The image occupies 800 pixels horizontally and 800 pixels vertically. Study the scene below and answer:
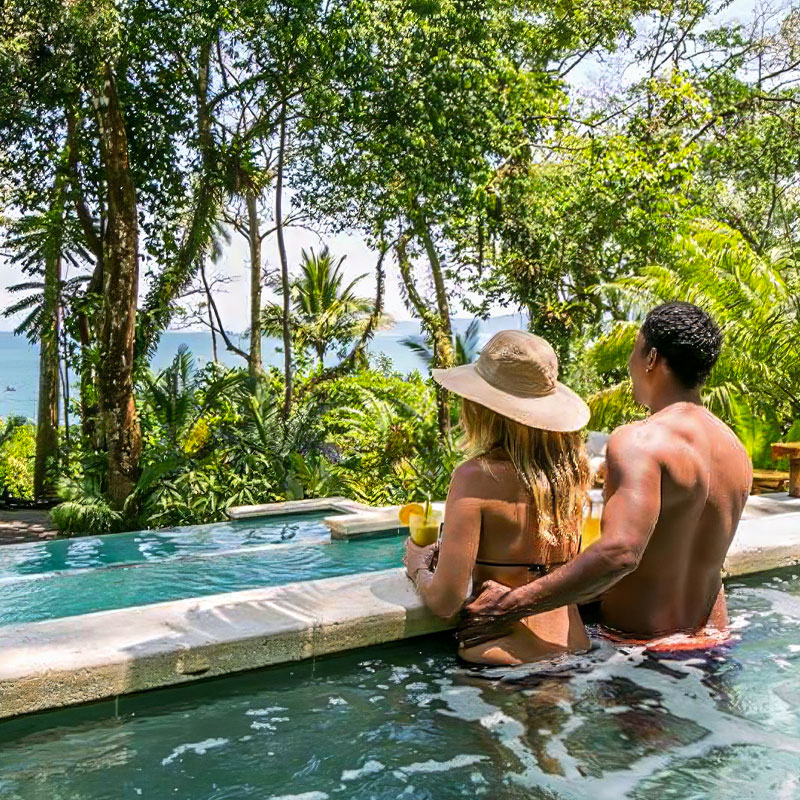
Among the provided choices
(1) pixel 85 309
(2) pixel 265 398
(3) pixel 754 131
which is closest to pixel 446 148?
(2) pixel 265 398

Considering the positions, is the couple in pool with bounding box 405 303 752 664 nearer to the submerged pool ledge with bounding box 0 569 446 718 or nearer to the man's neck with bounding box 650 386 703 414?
the man's neck with bounding box 650 386 703 414

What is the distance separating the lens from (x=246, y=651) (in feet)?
11.0

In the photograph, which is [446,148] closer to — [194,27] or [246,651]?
[194,27]

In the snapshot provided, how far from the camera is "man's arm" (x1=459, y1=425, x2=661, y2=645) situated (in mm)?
3004

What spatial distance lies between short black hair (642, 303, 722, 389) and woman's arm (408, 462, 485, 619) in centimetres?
82

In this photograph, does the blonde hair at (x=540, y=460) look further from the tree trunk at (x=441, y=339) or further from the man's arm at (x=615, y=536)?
the tree trunk at (x=441, y=339)

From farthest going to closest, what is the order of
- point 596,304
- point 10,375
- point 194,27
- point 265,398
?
point 10,375 → point 596,304 → point 265,398 → point 194,27

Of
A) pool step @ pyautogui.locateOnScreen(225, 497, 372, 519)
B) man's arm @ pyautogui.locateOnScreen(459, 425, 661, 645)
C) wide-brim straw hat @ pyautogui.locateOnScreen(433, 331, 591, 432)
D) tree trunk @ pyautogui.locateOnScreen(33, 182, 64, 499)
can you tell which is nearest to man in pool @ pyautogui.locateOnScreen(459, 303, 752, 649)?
man's arm @ pyautogui.locateOnScreen(459, 425, 661, 645)

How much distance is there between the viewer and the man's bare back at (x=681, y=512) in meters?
3.14

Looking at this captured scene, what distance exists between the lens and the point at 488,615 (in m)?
3.33

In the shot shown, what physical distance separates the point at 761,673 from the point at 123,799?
2.51m

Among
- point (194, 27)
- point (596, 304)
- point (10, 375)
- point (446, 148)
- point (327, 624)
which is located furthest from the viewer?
point (10, 375)

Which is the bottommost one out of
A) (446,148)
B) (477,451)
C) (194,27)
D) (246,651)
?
(246,651)

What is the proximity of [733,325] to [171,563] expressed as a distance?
7536 millimetres
